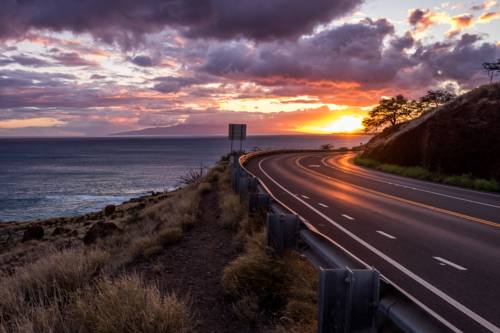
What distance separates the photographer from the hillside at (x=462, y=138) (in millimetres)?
20202

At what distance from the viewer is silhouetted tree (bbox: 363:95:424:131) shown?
50.8m

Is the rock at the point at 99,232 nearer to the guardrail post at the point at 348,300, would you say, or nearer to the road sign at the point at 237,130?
the road sign at the point at 237,130

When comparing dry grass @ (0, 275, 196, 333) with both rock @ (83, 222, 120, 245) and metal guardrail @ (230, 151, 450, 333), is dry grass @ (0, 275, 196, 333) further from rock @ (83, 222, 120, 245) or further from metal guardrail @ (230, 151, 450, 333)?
rock @ (83, 222, 120, 245)

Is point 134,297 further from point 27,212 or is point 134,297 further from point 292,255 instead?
point 27,212

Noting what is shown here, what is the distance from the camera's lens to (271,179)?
22.0 meters

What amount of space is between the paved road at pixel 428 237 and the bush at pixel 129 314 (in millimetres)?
2699

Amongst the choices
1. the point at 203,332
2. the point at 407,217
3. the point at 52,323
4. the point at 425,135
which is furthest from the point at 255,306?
the point at 425,135

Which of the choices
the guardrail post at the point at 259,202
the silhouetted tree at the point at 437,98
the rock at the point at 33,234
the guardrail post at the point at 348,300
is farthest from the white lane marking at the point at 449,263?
the silhouetted tree at the point at 437,98

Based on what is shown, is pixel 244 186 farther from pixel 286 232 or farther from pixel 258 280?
pixel 258 280

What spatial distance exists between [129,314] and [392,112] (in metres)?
51.7

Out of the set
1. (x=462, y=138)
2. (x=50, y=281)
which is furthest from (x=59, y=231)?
(x=462, y=138)

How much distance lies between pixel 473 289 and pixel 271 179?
16.4 metres

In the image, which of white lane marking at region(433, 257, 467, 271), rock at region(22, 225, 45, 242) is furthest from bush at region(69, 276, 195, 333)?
rock at region(22, 225, 45, 242)

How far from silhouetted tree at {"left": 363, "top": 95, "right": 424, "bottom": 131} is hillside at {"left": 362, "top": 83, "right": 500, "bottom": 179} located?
24.7 metres
